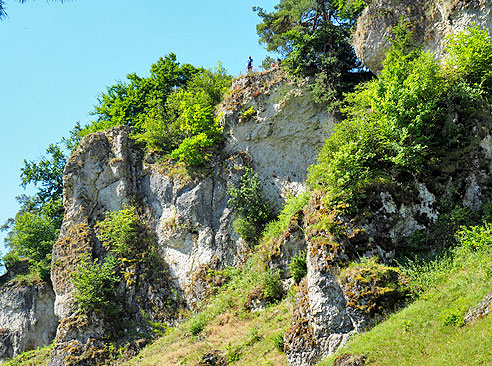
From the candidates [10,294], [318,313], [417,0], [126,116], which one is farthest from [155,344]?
[417,0]

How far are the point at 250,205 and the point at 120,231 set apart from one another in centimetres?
749

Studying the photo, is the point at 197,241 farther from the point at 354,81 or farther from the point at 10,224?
the point at 10,224

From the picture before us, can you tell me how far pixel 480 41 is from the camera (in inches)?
673

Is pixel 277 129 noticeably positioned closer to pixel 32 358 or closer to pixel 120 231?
pixel 120 231

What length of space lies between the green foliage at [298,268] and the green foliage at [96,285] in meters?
10.1

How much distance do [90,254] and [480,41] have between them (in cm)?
2115

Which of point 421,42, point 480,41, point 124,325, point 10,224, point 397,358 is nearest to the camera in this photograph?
point 397,358

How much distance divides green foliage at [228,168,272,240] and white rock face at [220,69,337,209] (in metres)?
0.78

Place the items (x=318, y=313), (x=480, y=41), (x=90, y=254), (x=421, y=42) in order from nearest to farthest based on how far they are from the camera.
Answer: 1. (x=318, y=313)
2. (x=480, y=41)
3. (x=421, y=42)
4. (x=90, y=254)

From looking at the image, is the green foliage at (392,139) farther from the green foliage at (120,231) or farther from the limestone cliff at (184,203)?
the green foliage at (120,231)

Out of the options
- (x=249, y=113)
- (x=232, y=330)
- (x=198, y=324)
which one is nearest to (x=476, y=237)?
(x=232, y=330)

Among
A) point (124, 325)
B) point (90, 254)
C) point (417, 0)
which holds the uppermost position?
point (417, 0)

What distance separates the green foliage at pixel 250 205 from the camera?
22.7 m

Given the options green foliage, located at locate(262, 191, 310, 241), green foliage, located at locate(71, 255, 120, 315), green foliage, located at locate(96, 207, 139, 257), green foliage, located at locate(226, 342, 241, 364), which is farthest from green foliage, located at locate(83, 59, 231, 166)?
green foliage, located at locate(226, 342, 241, 364)
